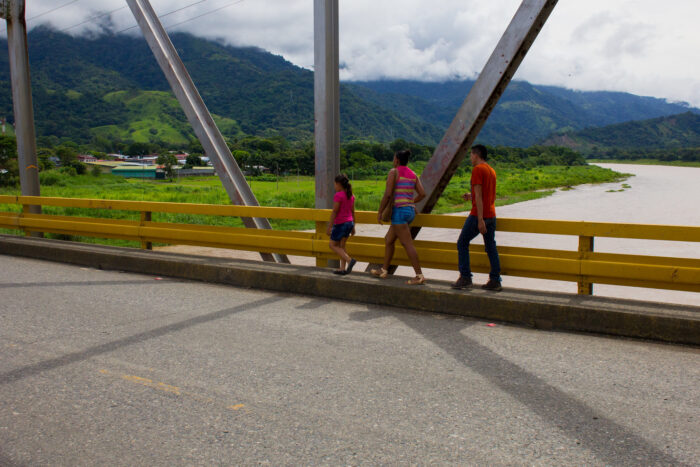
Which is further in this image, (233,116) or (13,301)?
(233,116)

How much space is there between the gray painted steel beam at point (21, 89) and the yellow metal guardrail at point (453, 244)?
2625mm

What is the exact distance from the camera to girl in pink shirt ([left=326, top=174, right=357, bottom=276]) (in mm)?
7258

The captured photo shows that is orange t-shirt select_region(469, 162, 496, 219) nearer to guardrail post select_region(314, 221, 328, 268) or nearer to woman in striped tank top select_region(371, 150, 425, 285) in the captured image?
woman in striped tank top select_region(371, 150, 425, 285)

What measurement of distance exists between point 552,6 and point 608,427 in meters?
4.23

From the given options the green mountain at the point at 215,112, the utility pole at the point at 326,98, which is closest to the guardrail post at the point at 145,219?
the utility pole at the point at 326,98

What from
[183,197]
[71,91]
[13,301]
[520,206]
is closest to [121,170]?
[183,197]

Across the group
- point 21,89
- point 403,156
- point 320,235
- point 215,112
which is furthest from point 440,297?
point 215,112

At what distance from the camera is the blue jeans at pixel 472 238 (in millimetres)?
6242

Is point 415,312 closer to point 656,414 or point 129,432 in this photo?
point 656,414

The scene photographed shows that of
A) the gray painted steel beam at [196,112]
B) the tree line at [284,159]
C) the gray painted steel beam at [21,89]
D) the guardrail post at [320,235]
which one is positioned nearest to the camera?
the guardrail post at [320,235]

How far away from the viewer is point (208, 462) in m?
3.07

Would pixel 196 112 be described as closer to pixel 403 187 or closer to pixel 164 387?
pixel 403 187

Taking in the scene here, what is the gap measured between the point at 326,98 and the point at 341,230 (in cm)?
179

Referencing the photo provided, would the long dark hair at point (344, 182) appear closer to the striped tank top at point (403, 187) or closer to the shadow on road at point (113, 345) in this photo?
the striped tank top at point (403, 187)
